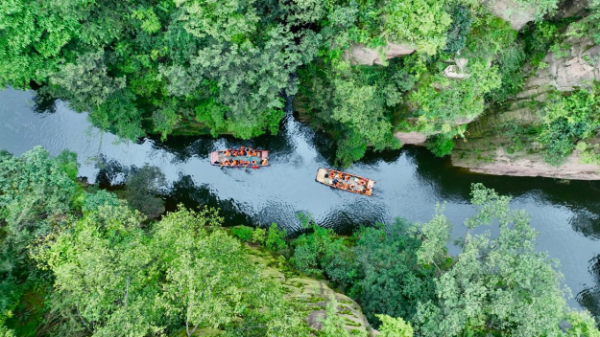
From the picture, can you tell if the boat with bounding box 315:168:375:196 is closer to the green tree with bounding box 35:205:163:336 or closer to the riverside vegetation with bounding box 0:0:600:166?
the riverside vegetation with bounding box 0:0:600:166

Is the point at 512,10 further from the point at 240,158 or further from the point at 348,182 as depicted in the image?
the point at 240,158

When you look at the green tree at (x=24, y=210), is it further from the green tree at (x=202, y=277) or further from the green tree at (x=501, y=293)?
the green tree at (x=501, y=293)

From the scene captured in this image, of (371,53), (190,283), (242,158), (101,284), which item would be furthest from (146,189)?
(371,53)

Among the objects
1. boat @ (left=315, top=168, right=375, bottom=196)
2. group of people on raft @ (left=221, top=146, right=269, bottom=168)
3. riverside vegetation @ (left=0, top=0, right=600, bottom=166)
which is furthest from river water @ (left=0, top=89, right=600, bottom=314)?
riverside vegetation @ (left=0, top=0, right=600, bottom=166)

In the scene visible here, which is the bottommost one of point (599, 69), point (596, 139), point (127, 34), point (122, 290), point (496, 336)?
point (496, 336)

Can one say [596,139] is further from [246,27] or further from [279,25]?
[246,27]

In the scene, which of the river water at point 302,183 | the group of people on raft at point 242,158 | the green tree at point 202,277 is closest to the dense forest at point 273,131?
the green tree at point 202,277

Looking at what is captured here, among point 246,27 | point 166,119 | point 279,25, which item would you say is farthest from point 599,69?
point 166,119
